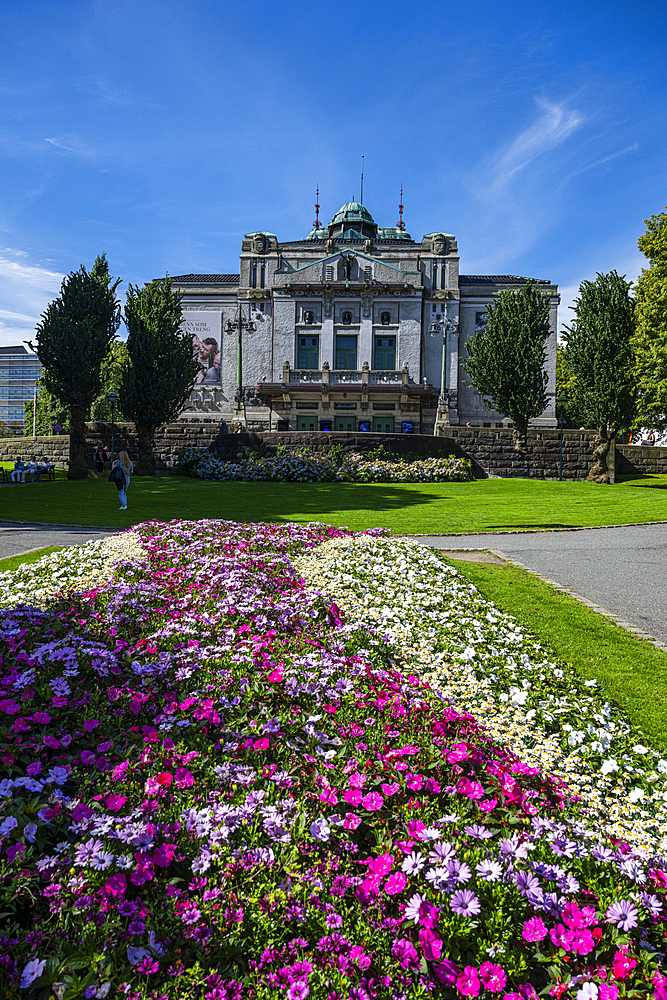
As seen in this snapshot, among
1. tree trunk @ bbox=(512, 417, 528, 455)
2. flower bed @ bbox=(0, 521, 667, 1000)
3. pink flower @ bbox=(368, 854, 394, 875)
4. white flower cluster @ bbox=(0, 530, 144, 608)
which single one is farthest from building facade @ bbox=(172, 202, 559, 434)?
pink flower @ bbox=(368, 854, 394, 875)

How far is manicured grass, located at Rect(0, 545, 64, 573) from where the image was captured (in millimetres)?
8391

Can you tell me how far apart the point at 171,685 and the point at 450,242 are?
5557 cm

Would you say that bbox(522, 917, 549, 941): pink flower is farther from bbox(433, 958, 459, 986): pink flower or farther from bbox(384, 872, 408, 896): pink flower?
bbox(384, 872, 408, 896): pink flower

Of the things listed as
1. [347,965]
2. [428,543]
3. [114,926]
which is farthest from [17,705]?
[428,543]

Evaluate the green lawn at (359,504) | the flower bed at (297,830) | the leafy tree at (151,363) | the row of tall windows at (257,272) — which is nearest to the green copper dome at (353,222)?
the row of tall windows at (257,272)

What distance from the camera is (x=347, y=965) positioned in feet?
7.38

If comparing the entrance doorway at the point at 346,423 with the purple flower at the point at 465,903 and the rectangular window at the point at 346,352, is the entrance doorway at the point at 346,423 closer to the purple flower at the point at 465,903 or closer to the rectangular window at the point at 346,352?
the rectangular window at the point at 346,352

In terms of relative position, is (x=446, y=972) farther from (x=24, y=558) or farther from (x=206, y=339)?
(x=206, y=339)

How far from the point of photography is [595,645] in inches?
227

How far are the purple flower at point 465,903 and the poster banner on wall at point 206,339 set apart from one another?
175 feet

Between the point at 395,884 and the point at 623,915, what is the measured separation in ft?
3.21

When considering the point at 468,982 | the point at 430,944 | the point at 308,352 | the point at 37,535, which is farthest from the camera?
the point at 308,352

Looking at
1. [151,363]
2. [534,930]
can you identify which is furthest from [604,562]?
[151,363]

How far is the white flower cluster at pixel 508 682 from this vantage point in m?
3.48
